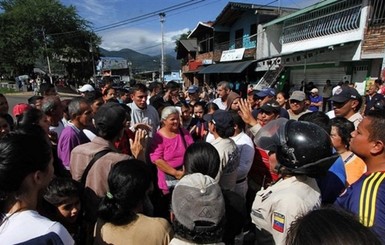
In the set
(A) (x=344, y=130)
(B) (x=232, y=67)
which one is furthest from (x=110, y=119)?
(B) (x=232, y=67)

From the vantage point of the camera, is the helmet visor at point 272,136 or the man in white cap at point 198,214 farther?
the helmet visor at point 272,136

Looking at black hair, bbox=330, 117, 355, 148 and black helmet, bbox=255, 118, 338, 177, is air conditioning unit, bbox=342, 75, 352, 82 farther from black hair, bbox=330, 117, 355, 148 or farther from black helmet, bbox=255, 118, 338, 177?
black helmet, bbox=255, 118, 338, 177

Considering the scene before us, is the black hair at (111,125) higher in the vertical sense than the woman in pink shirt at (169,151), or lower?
higher

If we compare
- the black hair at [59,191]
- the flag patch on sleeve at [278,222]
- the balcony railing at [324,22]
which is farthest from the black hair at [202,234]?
the balcony railing at [324,22]

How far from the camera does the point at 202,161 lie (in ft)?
6.88

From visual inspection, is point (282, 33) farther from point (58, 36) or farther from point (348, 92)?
point (58, 36)

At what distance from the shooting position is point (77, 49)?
3438 centimetres

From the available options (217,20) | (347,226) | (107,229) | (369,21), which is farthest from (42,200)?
(217,20)

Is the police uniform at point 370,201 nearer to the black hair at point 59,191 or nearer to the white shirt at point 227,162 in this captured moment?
the white shirt at point 227,162

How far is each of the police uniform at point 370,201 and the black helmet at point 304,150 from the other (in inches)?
7.7

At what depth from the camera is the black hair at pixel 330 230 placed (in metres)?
0.84

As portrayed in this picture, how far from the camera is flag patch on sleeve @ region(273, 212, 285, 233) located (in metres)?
1.54

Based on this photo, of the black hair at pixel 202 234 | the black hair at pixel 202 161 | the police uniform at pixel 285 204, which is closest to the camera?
the black hair at pixel 202 234

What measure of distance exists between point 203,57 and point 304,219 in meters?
25.8
